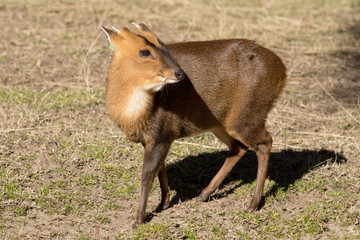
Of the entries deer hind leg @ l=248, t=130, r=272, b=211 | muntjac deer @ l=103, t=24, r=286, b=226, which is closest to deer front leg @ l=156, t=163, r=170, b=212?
muntjac deer @ l=103, t=24, r=286, b=226

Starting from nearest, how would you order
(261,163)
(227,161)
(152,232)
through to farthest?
(152,232)
(261,163)
(227,161)

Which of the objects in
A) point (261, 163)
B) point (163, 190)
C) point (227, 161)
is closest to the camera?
point (163, 190)

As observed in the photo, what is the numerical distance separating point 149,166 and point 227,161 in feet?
3.52

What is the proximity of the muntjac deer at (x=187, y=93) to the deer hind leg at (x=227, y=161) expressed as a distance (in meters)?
0.01

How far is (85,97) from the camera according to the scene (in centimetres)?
684

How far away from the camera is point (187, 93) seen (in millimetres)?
4750

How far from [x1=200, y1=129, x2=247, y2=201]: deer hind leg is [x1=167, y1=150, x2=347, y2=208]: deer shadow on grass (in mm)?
146

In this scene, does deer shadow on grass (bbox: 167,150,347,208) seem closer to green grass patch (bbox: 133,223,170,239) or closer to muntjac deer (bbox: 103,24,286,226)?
muntjac deer (bbox: 103,24,286,226)

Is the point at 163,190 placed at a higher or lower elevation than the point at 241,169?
higher

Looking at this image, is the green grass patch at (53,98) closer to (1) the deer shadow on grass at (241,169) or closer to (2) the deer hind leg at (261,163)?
(1) the deer shadow on grass at (241,169)

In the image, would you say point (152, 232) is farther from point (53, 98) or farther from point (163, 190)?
point (53, 98)

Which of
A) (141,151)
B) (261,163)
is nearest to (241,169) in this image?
(261,163)

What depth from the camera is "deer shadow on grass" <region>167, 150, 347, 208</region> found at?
5523mm

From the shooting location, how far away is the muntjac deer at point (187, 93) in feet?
14.0
